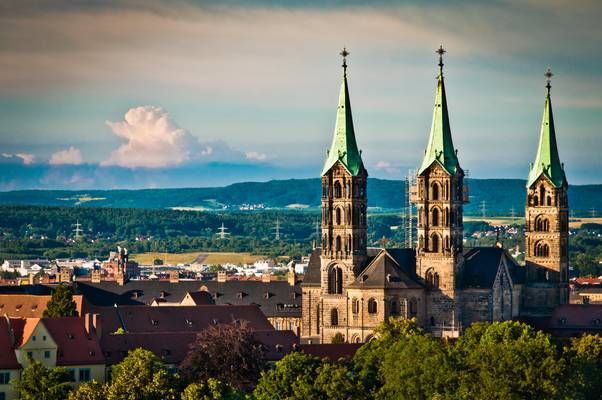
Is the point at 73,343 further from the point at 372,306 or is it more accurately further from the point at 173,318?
the point at 372,306

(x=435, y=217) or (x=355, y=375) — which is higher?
(x=435, y=217)

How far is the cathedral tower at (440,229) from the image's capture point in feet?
563

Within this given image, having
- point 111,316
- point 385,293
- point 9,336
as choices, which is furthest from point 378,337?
point 9,336

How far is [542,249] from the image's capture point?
18438cm

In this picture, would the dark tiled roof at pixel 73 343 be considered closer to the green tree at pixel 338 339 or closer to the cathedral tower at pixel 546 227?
the green tree at pixel 338 339

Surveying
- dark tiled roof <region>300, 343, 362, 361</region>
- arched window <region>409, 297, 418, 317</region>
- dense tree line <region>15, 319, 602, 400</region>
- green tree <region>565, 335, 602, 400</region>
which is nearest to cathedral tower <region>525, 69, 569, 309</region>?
arched window <region>409, 297, 418, 317</region>

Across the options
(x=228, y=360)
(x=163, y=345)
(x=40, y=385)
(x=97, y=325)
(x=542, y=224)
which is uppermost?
(x=542, y=224)

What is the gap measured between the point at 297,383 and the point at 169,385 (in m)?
9.39

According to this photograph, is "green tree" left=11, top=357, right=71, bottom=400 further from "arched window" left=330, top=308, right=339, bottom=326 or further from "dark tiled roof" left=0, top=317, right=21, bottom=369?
"arched window" left=330, top=308, right=339, bottom=326

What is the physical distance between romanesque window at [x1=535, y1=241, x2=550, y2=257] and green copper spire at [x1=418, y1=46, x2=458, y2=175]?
16735 millimetres

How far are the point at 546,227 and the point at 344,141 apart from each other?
24.3 m

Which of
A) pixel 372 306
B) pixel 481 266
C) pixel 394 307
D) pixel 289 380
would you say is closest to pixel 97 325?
pixel 289 380

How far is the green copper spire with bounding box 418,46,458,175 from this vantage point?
172 meters

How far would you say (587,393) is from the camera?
13600 centimetres
